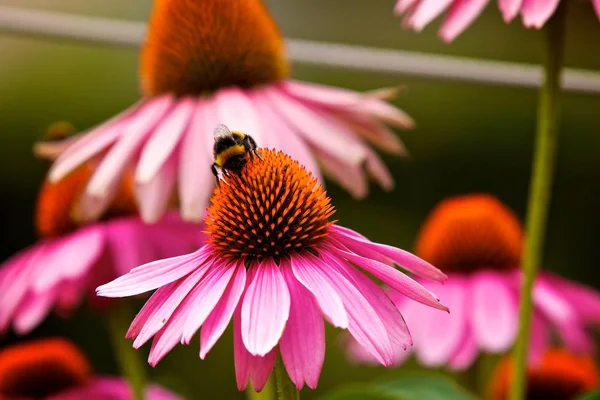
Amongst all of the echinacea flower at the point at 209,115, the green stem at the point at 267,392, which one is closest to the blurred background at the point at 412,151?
the echinacea flower at the point at 209,115

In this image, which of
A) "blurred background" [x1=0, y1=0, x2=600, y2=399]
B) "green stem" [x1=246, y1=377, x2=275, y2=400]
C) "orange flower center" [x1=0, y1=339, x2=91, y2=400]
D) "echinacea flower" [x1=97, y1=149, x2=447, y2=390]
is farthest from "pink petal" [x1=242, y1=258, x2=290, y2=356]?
"blurred background" [x1=0, y1=0, x2=600, y2=399]

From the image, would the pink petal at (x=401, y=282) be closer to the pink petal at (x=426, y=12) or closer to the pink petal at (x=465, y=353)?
the pink petal at (x=426, y=12)

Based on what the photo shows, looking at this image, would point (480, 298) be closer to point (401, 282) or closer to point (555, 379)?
point (555, 379)

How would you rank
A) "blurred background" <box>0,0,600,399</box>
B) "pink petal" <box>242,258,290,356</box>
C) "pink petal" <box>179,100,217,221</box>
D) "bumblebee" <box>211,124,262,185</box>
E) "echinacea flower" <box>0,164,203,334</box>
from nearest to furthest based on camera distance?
"pink petal" <box>242,258,290,356</box> < "bumblebee" <box>211,124,262,185</box> < "pink petal" <box>179,100,217,221</box> < "echinacea flower" <box>0,164,203,334</box> < "blurred background" <box>0,0,600,399</box>

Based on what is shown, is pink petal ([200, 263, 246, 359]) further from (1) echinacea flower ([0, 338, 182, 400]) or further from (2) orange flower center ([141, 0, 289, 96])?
(1) echinacea flower ([0, 338, 182, 400])

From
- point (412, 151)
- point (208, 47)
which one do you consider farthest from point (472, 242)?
point (412, 151)
